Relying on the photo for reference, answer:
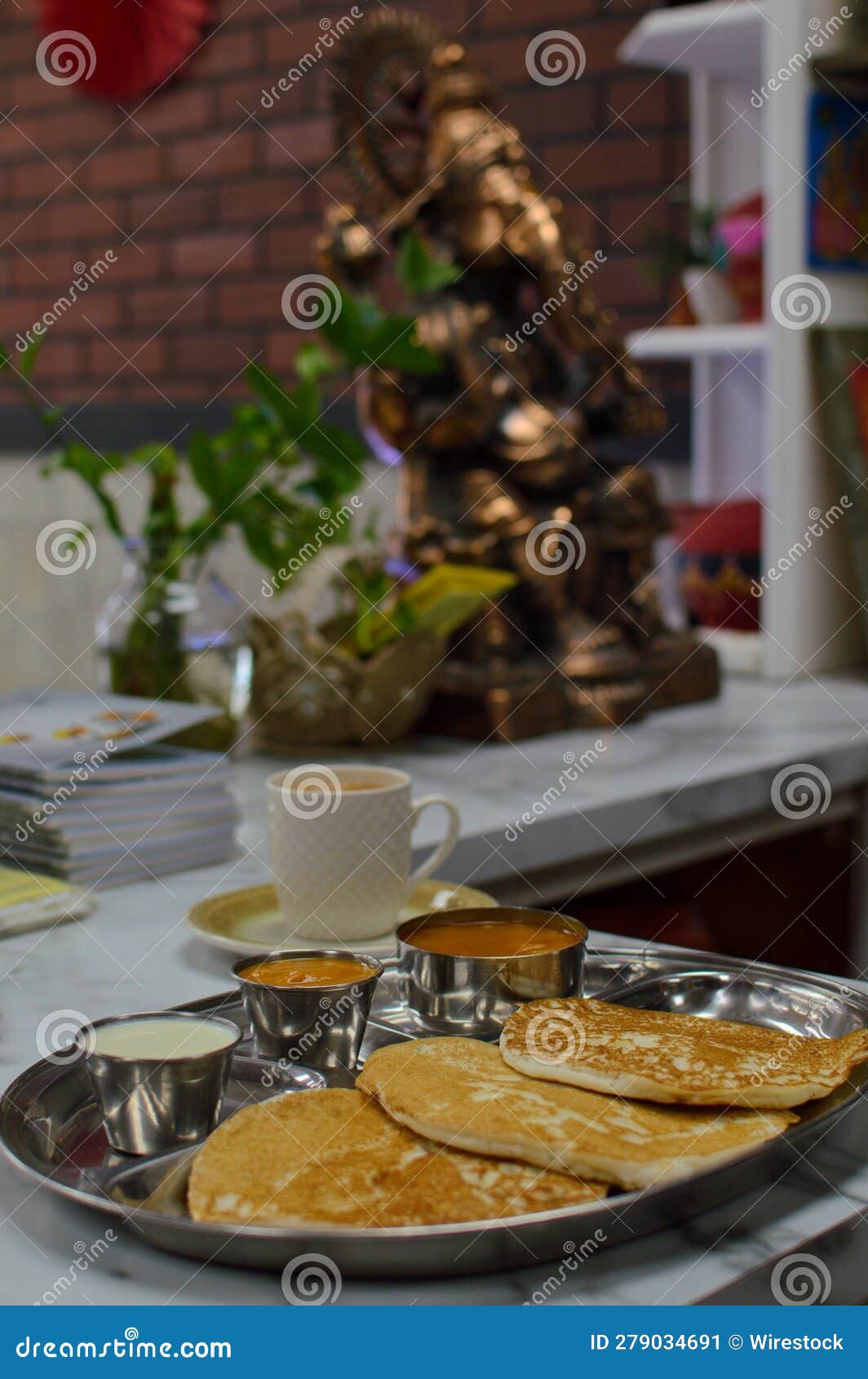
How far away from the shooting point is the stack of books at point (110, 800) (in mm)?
1302

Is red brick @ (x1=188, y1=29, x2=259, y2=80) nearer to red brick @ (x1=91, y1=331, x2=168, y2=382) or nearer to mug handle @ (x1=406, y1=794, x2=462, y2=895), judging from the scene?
red brick @ (x1=91, y1=331, x2=168, y2=382)

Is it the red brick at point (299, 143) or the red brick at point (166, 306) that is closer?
the red brick at point (299, 143)

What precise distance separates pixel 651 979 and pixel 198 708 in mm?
639

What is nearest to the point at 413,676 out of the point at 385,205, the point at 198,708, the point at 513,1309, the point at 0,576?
the point at 198,708

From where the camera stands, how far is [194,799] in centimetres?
136
